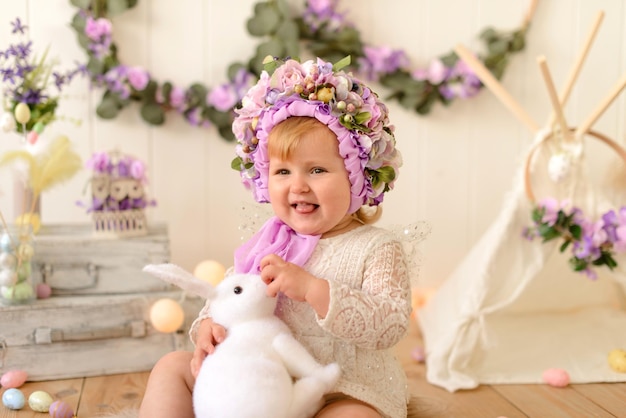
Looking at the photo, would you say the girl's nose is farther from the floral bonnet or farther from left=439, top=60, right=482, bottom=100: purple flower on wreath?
left=439, top=60, right=482, bottom=100: purple flower on wreath

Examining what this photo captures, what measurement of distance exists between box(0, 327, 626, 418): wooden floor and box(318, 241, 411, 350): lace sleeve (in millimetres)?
390

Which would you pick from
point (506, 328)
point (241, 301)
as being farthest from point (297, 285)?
point (506, 328)

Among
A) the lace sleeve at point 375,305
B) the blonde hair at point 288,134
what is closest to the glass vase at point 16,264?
the blonde hair at point 288,134

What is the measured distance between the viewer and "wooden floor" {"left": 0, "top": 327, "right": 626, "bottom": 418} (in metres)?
1.43

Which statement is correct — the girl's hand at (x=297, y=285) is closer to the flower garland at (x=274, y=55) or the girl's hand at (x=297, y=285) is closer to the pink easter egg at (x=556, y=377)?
the pink easter egg at (x=556, y=377)

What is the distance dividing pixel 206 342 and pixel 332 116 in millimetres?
409

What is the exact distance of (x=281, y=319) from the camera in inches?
47.5

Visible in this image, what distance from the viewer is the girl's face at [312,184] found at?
1.14 metres

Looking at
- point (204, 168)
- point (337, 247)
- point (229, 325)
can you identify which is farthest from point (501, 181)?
point (229, 325)

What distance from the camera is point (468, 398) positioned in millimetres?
1535

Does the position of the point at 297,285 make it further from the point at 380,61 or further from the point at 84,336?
the point at 380,61

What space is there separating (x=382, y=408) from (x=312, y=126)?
1.55ft

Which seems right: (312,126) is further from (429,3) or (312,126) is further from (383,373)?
(429,3)

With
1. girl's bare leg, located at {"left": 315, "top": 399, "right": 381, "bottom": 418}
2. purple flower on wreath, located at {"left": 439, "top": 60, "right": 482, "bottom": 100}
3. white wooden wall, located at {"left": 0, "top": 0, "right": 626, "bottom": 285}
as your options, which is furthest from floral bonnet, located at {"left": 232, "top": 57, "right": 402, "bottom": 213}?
purple flower on wreath, located at {"left": 439, "top": 60, "right": 482, "bottom": 100}
